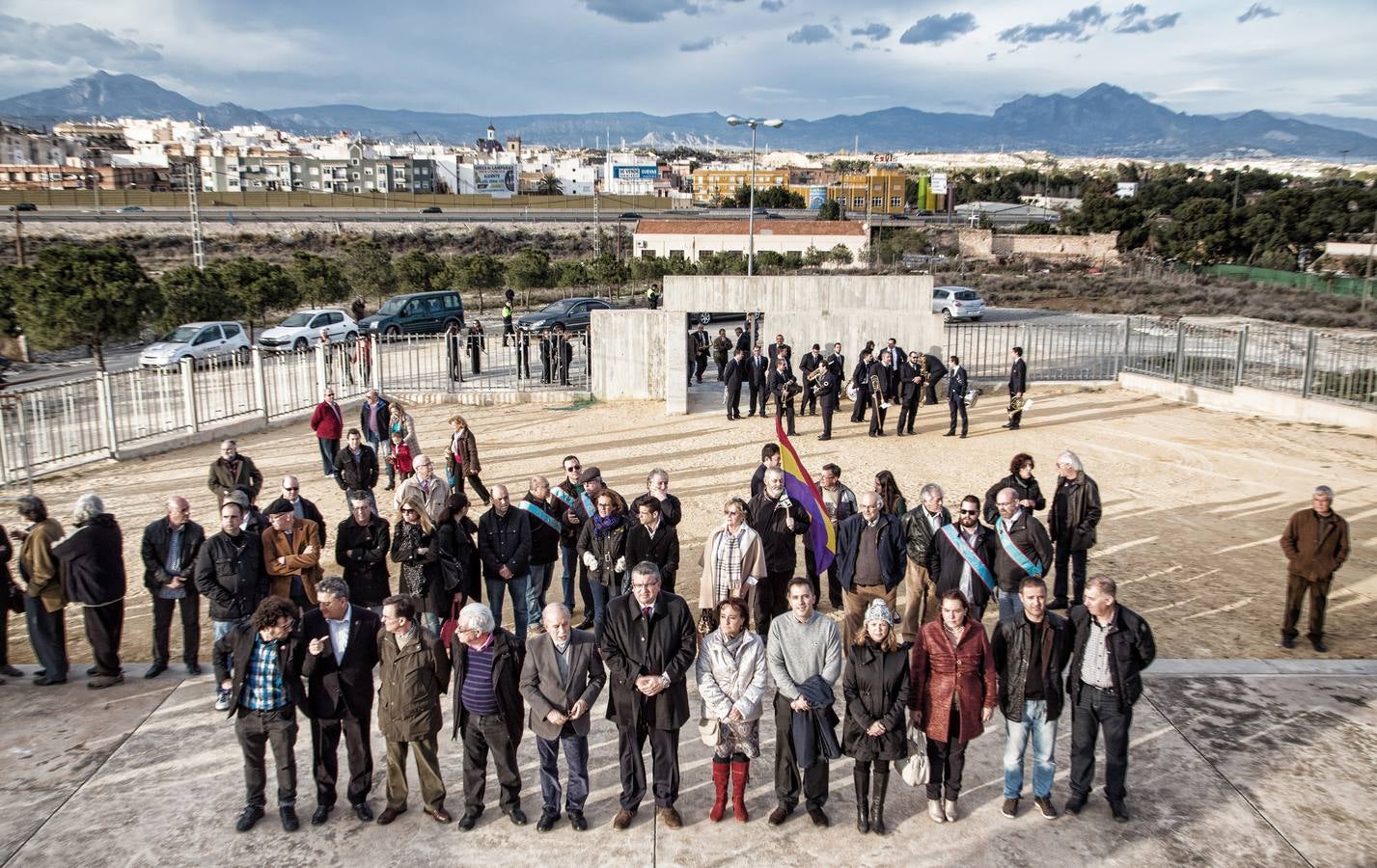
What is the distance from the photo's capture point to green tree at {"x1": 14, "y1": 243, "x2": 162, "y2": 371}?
74.6 feet

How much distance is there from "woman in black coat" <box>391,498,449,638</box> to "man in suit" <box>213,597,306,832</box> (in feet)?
6.10

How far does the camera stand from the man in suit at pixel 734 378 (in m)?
18.0

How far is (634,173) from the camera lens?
156 metres

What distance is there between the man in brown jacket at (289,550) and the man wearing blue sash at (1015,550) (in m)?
5.38

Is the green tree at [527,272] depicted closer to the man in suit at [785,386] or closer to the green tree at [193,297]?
the green tree at [193,297]

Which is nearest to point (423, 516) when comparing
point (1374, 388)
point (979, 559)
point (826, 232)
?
point (979, 559)

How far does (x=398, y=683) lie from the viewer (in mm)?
5613

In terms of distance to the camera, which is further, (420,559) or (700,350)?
(700,350)

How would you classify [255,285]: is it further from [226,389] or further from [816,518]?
[816,518]

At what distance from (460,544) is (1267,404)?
16.5 meters

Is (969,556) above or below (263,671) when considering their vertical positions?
above

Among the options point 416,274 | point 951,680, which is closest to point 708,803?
point 951,680

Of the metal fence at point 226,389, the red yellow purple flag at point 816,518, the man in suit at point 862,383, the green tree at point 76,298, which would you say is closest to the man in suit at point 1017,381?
the man in suit at point 862,383

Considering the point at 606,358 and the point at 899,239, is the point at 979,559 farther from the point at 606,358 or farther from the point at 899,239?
the point at 899,239
